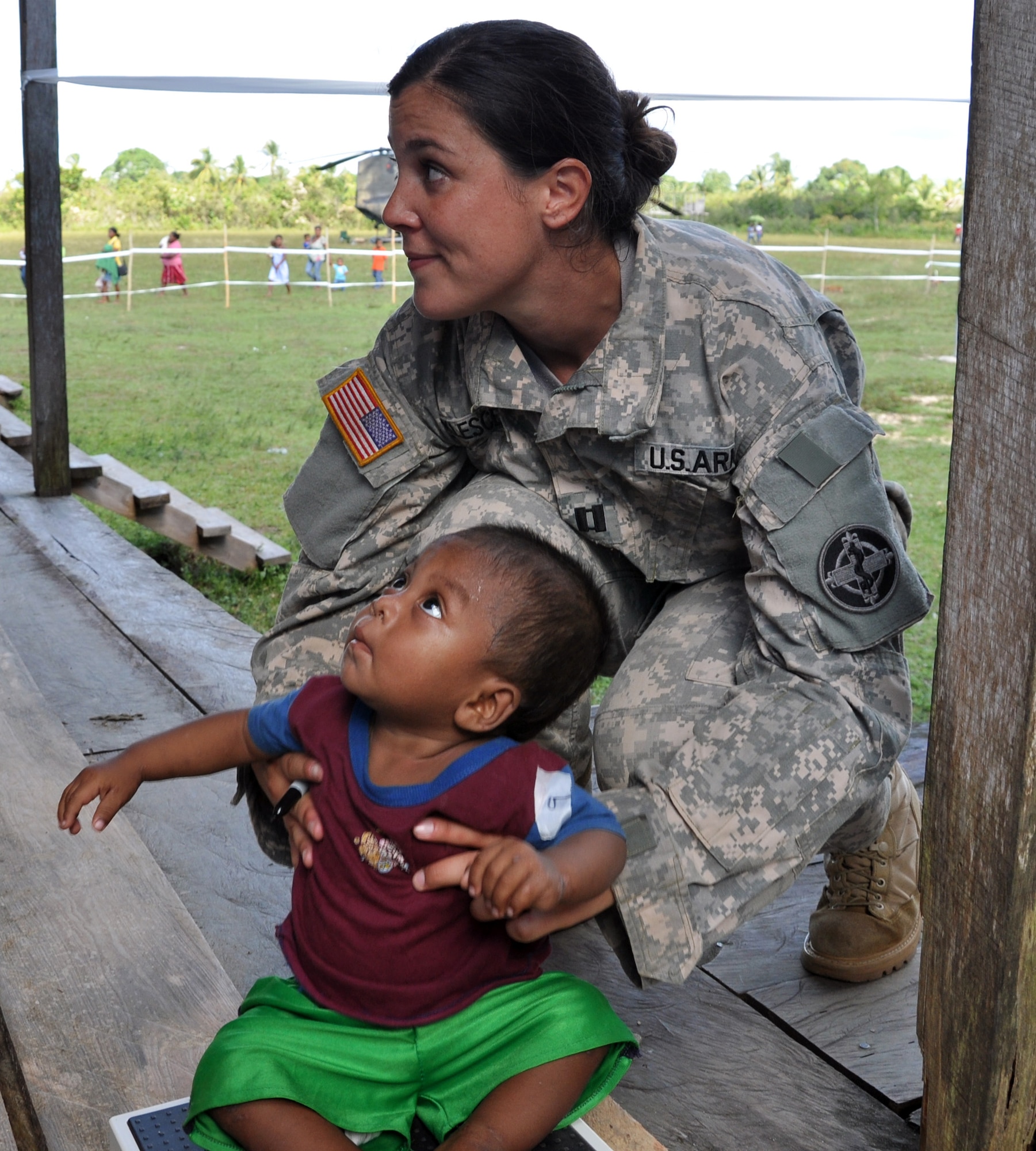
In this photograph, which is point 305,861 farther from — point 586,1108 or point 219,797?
point 219,797

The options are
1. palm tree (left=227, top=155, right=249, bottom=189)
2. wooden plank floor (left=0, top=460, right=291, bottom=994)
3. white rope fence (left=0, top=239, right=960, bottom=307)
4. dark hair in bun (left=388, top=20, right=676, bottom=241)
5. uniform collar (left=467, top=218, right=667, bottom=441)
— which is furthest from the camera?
palm tree (left=227, top=155, right=249, bottom=189)

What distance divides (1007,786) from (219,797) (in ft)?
4.97

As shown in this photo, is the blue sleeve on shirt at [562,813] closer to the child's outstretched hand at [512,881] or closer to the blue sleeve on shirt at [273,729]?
the child's outstretched hand at [512,881]

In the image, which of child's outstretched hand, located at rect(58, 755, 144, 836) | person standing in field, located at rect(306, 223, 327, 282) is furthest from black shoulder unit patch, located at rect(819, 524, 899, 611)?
Result: person standing in field, located at rect(306, 223, 327, 282)

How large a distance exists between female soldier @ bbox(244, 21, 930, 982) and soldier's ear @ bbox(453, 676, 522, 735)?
187 millimetres

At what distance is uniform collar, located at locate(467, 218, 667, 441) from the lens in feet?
5.53

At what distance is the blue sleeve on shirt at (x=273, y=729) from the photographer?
1327 mm

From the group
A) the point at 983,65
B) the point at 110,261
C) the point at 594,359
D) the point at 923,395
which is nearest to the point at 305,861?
the point at 594,359

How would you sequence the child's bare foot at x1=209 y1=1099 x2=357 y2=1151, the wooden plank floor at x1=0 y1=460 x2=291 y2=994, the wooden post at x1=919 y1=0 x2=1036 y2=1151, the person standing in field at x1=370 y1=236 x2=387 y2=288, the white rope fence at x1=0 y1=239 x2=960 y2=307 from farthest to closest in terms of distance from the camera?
the person standing in field at x1=370 y1=236 x2=387 y2=288, the white rope fence at x1=0 y1=239 x2=960 y2=307, the wooden plank floor at x1=0 y1=460 x2=291 y2=994, the child's bare foot at x1=209 y1=1099 x2=357 y2=1151, the wooden post at x1=919 y1=0 x2=1036 y2=1151

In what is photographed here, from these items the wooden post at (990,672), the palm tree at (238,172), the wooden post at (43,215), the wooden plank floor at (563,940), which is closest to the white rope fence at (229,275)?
the palm tree at (238,172)

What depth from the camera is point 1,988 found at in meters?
1.44

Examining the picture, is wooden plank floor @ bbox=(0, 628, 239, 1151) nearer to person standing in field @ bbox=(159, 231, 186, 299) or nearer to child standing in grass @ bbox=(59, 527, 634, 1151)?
child standing in grass @ bbox=(59, 527, 634, 1151)

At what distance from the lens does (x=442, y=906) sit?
1.20 meters

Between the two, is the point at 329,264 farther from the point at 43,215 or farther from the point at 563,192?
the point at 563,192
